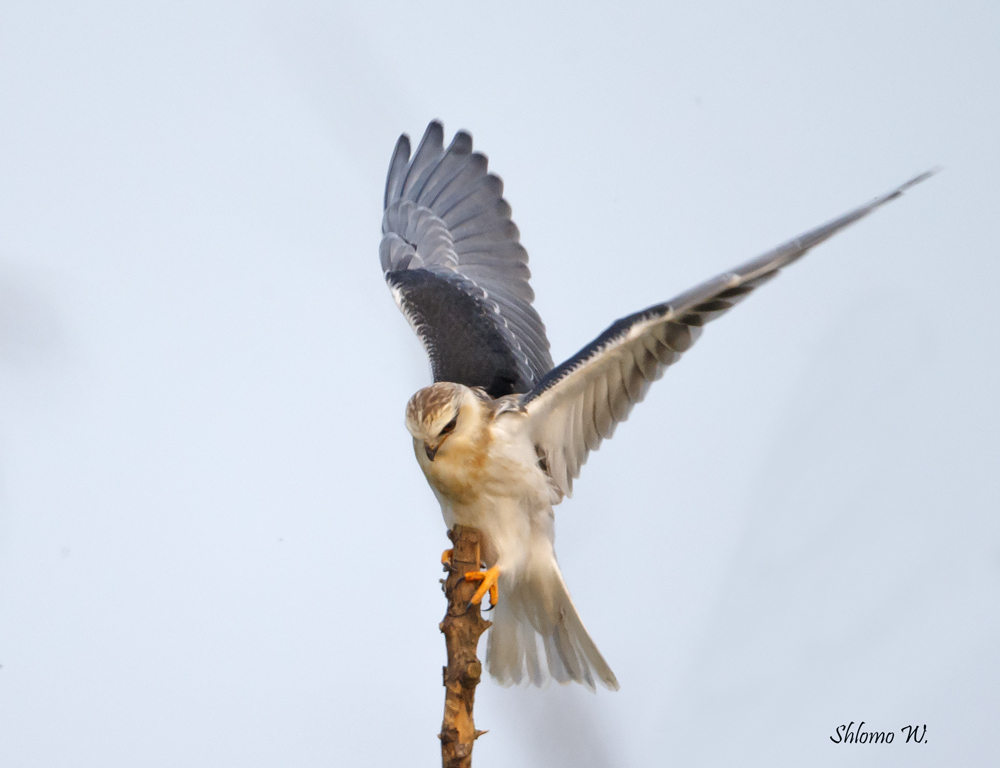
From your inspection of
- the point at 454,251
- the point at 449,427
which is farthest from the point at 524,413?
the point at 454,251

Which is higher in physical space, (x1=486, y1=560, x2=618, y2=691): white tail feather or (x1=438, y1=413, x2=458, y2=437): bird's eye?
(x1=438, y1=413, x2=458, y2=437): bird's eye

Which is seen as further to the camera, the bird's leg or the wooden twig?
the bird's leg

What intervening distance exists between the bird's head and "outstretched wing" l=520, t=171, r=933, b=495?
213 millimetres

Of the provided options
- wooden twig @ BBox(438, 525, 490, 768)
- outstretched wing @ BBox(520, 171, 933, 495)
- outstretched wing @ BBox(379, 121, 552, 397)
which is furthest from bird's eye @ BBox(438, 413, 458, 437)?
outstretched wing @ BBox(379, 121, 552, 397)

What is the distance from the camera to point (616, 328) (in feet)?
10.7

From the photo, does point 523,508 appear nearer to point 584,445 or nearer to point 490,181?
point 584,445

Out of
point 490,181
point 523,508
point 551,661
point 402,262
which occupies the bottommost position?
point 551,661

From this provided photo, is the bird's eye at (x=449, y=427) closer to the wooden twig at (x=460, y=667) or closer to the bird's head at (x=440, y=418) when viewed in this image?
the bird's head at (x=440, y=418)

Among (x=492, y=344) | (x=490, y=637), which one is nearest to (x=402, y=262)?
(x=492, y=344)

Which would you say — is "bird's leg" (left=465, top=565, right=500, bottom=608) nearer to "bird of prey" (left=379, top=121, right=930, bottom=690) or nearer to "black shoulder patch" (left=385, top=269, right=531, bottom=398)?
"bird of prey" (left=379, top=121, right=930, bottom=690)

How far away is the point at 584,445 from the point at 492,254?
203cm

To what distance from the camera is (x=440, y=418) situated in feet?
10.7

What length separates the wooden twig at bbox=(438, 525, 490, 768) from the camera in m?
2.98

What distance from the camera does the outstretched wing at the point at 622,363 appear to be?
3131 millimetres
